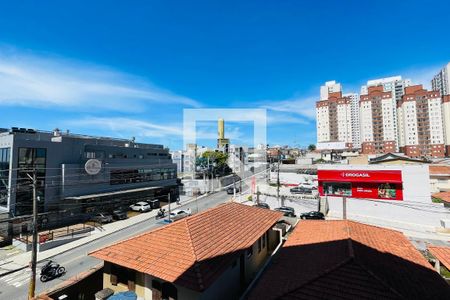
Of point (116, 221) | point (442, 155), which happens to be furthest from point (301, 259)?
point (442, 155)

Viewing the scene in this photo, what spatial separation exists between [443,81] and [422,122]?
134 ft

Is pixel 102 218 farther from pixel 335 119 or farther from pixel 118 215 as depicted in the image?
pixel 335 119

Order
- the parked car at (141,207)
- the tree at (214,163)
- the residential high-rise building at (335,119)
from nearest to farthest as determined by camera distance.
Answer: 1. the parked car at (141,207)
2. the tree at (214,163)
3. the residential high-rise building at (335,119)

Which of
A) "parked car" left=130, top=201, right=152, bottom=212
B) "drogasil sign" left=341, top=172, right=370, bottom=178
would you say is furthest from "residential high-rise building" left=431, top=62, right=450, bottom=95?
"parked car" left=130, top=201, right=152, bottom=212

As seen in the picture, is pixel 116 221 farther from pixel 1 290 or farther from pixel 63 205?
pixel 1 290

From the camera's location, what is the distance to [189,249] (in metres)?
12.6

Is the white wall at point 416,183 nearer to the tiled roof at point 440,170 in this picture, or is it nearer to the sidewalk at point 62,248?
the tiled roof at point 440,170

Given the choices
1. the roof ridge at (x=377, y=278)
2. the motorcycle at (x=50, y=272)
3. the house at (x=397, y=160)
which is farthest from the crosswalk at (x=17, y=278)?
the house at (x=397, y=160)

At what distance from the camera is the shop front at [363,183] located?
35969 mm

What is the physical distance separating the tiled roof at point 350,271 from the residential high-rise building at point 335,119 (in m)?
107

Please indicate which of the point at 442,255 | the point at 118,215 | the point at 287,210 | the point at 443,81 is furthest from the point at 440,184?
Answer: the point at 443,81

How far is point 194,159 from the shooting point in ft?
249

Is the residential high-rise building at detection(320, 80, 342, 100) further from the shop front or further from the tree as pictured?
the shop front

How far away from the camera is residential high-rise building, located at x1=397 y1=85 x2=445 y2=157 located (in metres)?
91.4
